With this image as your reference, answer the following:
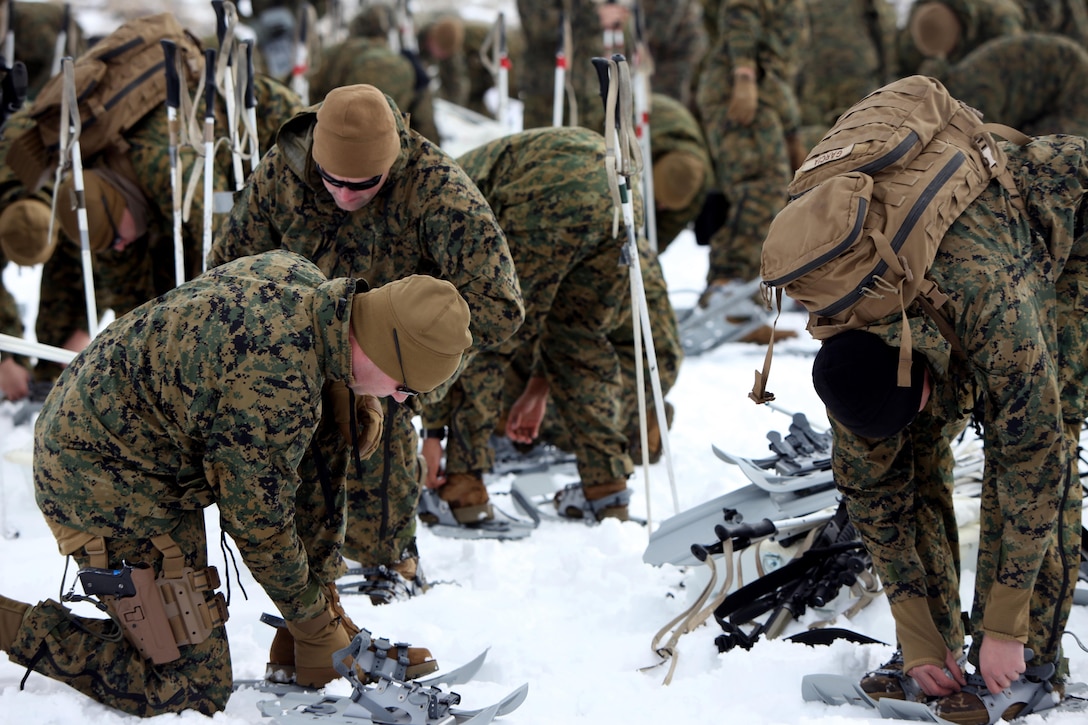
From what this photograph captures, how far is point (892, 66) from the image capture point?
9.26 metres

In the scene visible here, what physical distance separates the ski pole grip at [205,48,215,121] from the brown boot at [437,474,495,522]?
163cm

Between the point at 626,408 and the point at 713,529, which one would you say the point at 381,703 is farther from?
the point at 626,408

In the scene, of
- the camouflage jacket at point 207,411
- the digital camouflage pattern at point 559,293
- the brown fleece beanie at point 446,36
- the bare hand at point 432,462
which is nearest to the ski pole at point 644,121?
the digital camouflage pattern at point 559,293

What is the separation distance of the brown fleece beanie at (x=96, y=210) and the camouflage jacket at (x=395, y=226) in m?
1.36


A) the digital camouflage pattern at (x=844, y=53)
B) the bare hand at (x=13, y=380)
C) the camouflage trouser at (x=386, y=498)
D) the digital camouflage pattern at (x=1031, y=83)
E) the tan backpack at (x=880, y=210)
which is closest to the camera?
the tan backpack at (x=880, y=210)

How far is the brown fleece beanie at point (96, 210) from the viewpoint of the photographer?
4527 mm

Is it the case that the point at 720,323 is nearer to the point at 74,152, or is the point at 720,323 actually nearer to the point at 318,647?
the point at 74,152

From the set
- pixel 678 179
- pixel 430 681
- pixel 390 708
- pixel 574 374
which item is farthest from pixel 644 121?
pixel 390 708

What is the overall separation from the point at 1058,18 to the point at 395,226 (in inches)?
284

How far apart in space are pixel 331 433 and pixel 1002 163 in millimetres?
1709

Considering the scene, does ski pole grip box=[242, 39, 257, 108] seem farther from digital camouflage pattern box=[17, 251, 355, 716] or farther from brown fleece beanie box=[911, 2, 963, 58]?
brown fleece beanie box=[911, 2, 963, 58]

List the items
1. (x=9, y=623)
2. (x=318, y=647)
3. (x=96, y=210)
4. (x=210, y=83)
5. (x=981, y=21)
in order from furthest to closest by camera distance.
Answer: (x=981, y=21)
(x=96, y=210)
(x=210, y=83)
(x=318, y=647)
(x=9, y=623)

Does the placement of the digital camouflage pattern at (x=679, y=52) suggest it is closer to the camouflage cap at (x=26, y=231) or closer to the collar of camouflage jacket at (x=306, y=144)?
the camouflage cap at (x=26, y=231)

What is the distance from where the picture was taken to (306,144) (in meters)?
3.30
